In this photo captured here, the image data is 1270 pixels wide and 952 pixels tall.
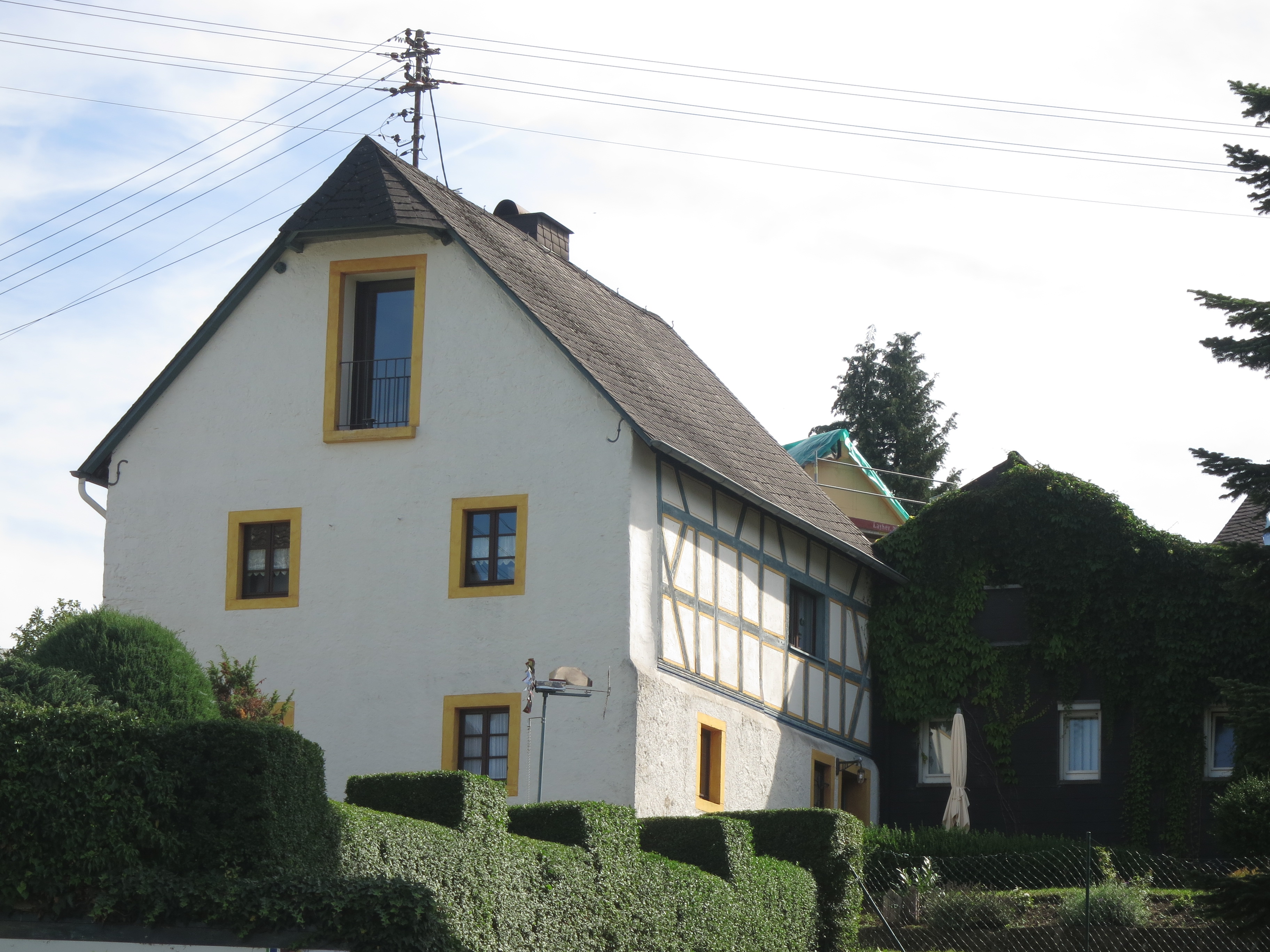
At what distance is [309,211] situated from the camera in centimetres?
2417

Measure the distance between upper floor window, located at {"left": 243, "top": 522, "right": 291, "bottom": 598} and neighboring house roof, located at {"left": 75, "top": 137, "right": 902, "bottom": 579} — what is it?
242 centimetres

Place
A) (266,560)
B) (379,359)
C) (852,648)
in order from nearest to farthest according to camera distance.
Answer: (266,560)
(379,359)
(852,648)

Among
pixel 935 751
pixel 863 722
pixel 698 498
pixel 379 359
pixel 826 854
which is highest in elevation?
pixel 379 359

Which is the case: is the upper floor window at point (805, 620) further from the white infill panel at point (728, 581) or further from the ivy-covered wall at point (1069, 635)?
the ivy-covered wall at point (1069, 635)

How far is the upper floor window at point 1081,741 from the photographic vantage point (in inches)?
1080

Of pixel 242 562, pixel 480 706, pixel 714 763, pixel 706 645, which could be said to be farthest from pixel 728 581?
pixel 242 562

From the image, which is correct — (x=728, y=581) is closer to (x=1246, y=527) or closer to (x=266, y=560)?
(x=266, y=560)

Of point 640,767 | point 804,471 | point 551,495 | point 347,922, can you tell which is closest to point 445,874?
point 347,922

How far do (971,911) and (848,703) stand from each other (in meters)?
7.88

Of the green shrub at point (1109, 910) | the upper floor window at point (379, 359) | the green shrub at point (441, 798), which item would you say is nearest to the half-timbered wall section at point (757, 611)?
the upper floor window at point (379, 359)

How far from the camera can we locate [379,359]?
24281mm

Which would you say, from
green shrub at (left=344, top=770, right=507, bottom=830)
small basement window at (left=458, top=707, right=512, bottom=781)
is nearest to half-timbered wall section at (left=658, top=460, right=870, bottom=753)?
small basement window at (left=458, top=707, right=512, bottom=781)

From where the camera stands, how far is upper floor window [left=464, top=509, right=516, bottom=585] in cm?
2298

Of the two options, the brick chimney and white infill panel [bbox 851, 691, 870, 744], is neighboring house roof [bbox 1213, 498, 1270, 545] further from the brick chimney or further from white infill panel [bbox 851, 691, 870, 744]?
the brick chimney
